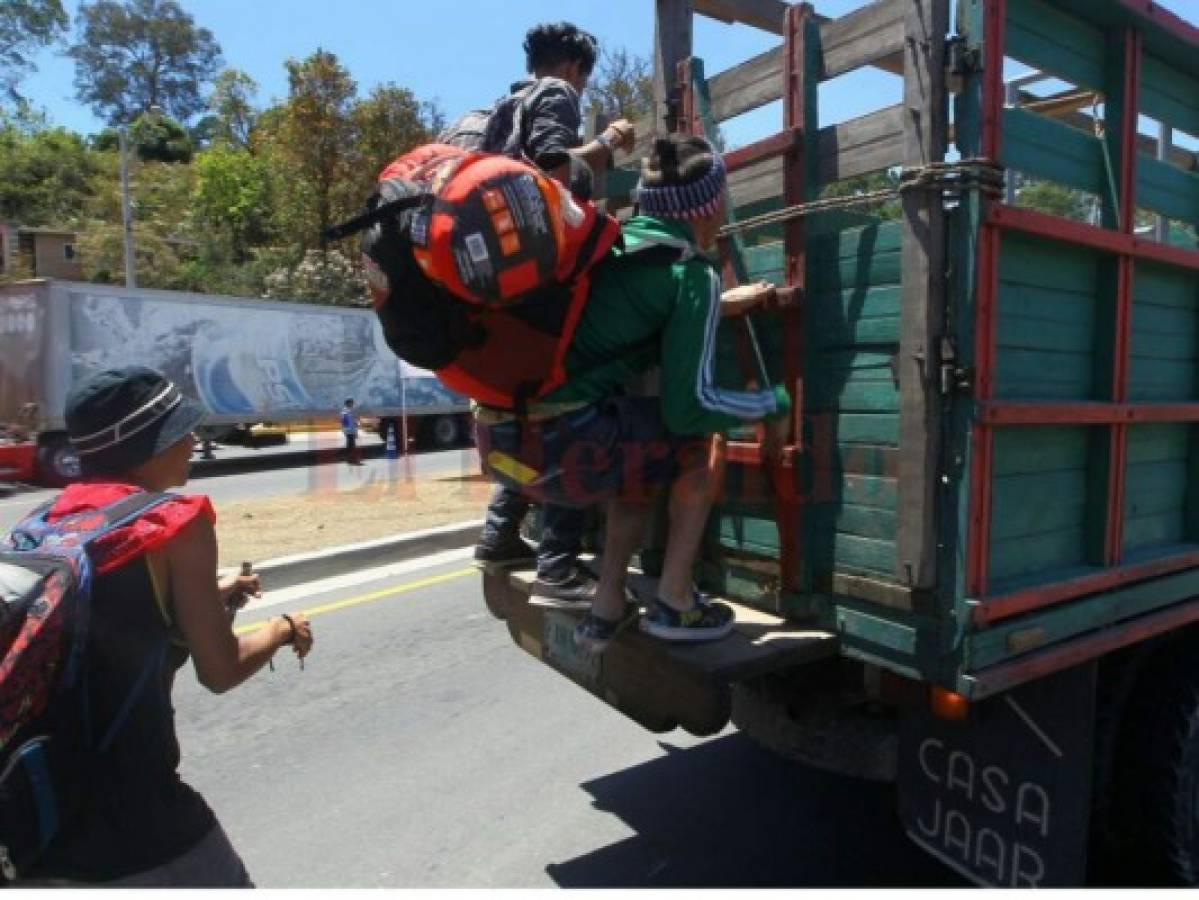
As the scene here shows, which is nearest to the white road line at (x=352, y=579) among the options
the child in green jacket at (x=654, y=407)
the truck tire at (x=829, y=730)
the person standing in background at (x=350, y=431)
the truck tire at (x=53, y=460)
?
the truck tire at (x=829, y=730)

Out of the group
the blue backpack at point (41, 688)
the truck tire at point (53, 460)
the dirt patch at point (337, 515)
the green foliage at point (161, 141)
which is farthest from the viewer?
the green foliage at point (161, 141)

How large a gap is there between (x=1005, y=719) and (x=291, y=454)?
1965cm

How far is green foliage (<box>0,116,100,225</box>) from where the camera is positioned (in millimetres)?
46625

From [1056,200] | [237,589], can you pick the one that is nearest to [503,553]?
Result: [237,589]

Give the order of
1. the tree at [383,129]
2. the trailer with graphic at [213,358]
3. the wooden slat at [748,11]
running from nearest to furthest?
the wooden slat at [748,11] → the trailer with graphic at [213,358] → the tree at [383,129]

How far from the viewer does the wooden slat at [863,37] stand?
238 centimetres

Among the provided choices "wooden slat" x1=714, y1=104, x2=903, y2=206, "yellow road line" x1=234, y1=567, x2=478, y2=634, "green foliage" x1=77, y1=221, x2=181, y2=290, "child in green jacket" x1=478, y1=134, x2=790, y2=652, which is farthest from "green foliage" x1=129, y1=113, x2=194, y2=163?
"child in green jacket" x1=478, y1=134, x2=790, y2=652

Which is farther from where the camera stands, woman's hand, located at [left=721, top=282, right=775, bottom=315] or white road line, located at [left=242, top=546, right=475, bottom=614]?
Answer: white road line, located at [left=242, top=546, right=475, bottom=614]

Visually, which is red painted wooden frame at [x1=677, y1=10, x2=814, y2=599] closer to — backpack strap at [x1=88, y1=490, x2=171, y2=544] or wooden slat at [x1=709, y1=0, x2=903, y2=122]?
wooden slat at [x1=709, y1=0, x2=903, y2=122]

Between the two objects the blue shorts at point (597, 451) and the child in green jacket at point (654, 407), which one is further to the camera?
the blue shorts at point (597, 451)

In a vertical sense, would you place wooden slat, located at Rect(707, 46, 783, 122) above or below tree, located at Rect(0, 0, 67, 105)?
below

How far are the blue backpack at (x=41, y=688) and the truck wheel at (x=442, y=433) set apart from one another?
20173 mm

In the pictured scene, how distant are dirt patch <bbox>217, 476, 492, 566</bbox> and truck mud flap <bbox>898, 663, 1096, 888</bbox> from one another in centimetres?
533

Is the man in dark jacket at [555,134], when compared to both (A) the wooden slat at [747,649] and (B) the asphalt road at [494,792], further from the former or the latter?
(B) the asphalt road at [494,792]
